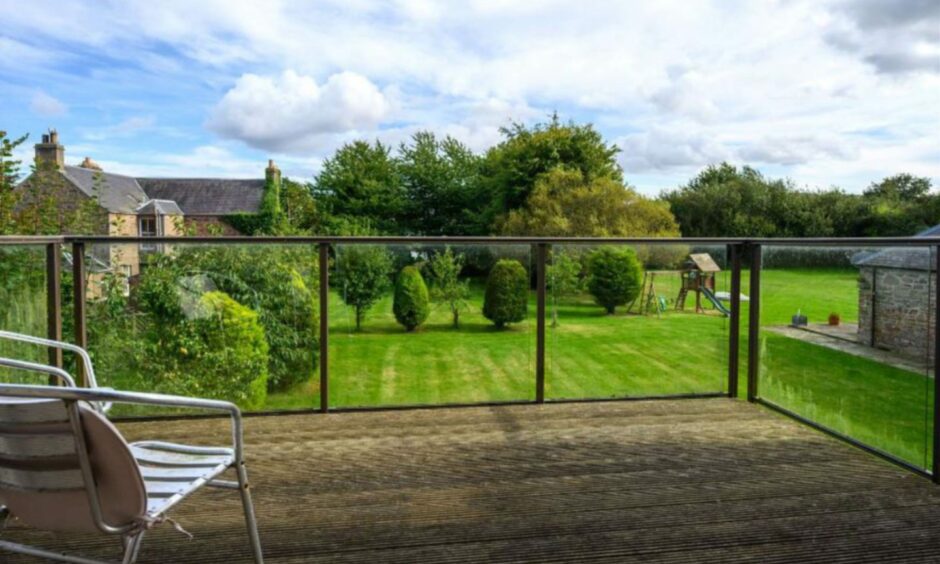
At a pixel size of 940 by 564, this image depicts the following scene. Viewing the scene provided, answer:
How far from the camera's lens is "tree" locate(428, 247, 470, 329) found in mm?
3969

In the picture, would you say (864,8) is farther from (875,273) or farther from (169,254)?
(169,254)

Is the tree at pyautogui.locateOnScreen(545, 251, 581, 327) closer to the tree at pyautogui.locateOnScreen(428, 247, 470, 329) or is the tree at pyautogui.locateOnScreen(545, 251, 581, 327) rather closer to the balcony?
the balcony

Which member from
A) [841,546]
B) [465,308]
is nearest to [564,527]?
[841,546]

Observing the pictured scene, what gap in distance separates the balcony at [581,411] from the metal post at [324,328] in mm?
11

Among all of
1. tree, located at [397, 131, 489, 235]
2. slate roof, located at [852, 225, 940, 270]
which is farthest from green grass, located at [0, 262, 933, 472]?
tree, located at [397, 131, 489, 235]

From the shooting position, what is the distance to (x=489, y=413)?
391 centimetres

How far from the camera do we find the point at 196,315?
375 centimetres

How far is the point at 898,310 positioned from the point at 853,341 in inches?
11.9

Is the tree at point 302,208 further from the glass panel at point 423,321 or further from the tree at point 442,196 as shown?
the glass panel at point 423,321

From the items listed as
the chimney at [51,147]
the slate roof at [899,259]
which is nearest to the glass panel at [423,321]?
the slate roof at [899,259]

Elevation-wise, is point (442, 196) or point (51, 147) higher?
point (51, 147)

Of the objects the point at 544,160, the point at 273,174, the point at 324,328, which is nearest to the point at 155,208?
the point at 273,174

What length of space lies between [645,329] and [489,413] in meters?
1.15

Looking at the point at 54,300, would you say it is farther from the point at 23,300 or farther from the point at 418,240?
the point at 418,240
